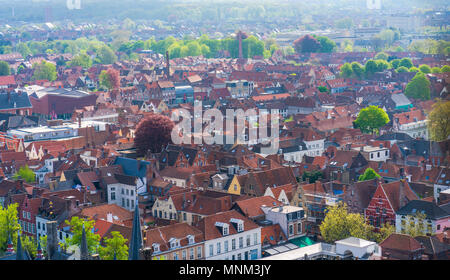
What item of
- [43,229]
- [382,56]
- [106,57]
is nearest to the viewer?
[43,229]

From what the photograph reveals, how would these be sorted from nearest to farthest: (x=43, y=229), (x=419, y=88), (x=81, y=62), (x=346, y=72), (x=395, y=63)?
(x=43, y=229)
(x=419, y=88)
(x=346, y=72)
(x=395, y=63)
(x=81, y=62)

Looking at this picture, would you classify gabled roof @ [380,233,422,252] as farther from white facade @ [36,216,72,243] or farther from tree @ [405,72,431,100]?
tree @ [405,72,431,100]

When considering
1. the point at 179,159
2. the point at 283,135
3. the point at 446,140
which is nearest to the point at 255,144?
the point at 283,135

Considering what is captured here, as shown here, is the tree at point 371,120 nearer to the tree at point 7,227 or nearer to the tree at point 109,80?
the tree at point 7,227

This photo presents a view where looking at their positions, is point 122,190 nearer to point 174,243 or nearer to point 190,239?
point 190,239

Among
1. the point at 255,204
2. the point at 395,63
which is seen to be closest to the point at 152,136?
the point at 255,204

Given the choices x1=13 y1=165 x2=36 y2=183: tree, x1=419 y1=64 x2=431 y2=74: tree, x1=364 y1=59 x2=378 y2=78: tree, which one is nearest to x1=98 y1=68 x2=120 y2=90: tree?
x1=364 y1=59 x2=378 y2=78: tree
